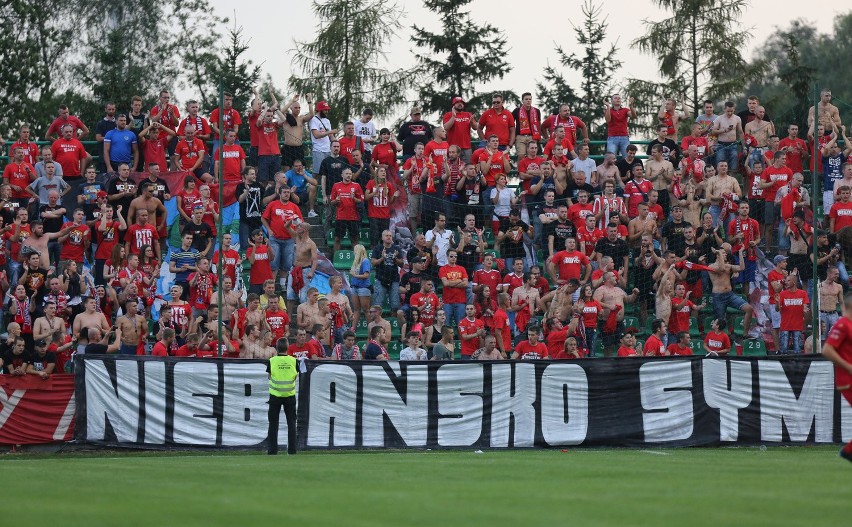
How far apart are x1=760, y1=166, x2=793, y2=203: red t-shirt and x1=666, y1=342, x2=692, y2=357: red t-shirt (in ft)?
15.4

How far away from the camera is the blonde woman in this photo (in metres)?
25.7

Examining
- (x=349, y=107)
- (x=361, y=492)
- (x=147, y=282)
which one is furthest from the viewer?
(x=349, y=107)

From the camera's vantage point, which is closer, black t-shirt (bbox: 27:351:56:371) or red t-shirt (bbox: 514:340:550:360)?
black t-shirt (bbox: 27:351:56:371)

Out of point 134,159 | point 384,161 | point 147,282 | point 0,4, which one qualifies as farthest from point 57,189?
point 0,4

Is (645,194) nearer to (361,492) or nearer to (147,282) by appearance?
(147,282)

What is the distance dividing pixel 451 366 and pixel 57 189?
10.6m

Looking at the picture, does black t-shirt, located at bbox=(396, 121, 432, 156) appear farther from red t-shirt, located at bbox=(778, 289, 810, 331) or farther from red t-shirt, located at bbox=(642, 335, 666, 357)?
red t-shirt, located at bbox=(778, 289, 810, 331)

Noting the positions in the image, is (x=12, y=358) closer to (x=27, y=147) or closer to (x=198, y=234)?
(x=198, y=234)

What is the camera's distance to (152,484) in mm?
13469

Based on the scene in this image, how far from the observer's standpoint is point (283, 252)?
85.6 feet

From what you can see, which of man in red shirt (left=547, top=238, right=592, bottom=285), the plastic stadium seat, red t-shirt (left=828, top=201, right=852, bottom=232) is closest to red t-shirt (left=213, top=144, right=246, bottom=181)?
the plastic stadium seat

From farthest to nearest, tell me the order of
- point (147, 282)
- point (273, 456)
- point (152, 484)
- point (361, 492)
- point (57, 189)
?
1. point (57, 189)
2. point (147, 282)
3. point (273, 456)
4. point (152, 484)
5. point (361, 492)

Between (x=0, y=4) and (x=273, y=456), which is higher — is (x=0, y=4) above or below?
above

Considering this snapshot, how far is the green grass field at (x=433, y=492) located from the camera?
422 inches
